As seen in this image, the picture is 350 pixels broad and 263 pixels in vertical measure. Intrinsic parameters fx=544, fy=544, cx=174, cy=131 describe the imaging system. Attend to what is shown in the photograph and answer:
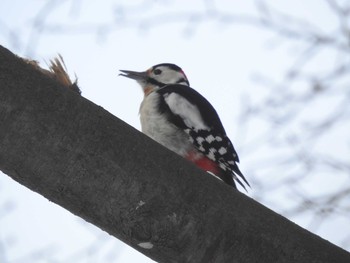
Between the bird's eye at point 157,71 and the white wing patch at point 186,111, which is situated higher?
the bird's eye at point 157,71

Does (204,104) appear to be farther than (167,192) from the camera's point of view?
Yes

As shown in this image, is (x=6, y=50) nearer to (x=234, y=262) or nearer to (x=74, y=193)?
(x=74, y=193)

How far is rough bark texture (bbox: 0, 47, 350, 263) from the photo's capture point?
1334 millimetres

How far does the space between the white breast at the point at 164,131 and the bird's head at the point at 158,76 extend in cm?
84

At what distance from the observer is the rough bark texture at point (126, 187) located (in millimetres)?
1334

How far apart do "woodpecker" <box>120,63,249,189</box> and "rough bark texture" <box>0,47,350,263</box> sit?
1.39 meters

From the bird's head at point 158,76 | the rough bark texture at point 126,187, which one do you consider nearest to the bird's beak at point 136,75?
the bird's head at point 158,76

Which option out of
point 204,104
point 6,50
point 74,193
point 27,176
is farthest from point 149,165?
point 204,104

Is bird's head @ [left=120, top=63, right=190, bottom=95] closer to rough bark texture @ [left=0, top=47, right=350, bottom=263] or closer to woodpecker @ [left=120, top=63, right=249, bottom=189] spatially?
woodpecker @ [left=120, top=63, right=249, bottom=189]

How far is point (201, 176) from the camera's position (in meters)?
1.42

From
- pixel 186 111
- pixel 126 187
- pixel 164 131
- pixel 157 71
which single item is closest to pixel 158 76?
pixel 157 71

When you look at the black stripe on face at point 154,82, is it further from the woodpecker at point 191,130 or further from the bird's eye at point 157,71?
the woodpecker at point 191,130

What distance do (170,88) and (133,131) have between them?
2.18m

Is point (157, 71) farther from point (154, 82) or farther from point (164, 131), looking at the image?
point (164, 131)
